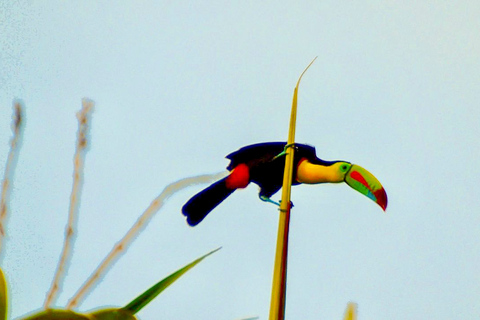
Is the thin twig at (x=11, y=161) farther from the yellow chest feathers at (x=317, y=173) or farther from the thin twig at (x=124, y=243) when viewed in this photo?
the yellow chest feathers at (x=317, y=173)

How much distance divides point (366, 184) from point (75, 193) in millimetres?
1773

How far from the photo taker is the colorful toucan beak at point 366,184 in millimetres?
2180

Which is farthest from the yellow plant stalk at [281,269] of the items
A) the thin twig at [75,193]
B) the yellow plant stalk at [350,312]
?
the thin twig at [75,193]

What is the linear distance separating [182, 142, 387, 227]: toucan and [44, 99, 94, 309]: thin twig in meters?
1.59

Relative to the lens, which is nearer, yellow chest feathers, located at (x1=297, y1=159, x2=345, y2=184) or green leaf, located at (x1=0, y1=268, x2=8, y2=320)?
green leaf, located at (x1=0, y1=268, x2=8, y2=320)

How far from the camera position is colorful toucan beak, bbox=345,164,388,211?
7.15 feet

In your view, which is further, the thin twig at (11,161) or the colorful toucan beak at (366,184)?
the colorful toucan beak at (366,184)

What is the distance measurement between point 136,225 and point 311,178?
1.77 meters

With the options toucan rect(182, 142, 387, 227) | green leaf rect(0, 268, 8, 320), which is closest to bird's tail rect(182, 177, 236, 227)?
toucan rect(182, 142, 387, 227)

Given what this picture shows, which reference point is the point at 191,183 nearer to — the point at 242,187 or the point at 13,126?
the point at 13,126

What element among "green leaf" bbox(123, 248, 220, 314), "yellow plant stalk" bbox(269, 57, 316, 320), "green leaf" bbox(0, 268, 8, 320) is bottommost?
"green leaf" bbox(0, 268, 8, 320)

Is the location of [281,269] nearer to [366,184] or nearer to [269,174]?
[366,184]

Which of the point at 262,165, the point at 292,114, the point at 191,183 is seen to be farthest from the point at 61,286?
the point at 262,165

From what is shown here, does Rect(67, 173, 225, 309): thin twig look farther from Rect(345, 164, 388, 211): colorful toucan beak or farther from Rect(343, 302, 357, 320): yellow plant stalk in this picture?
Rect(345, 164, 388, 211): colorful toucan beak
